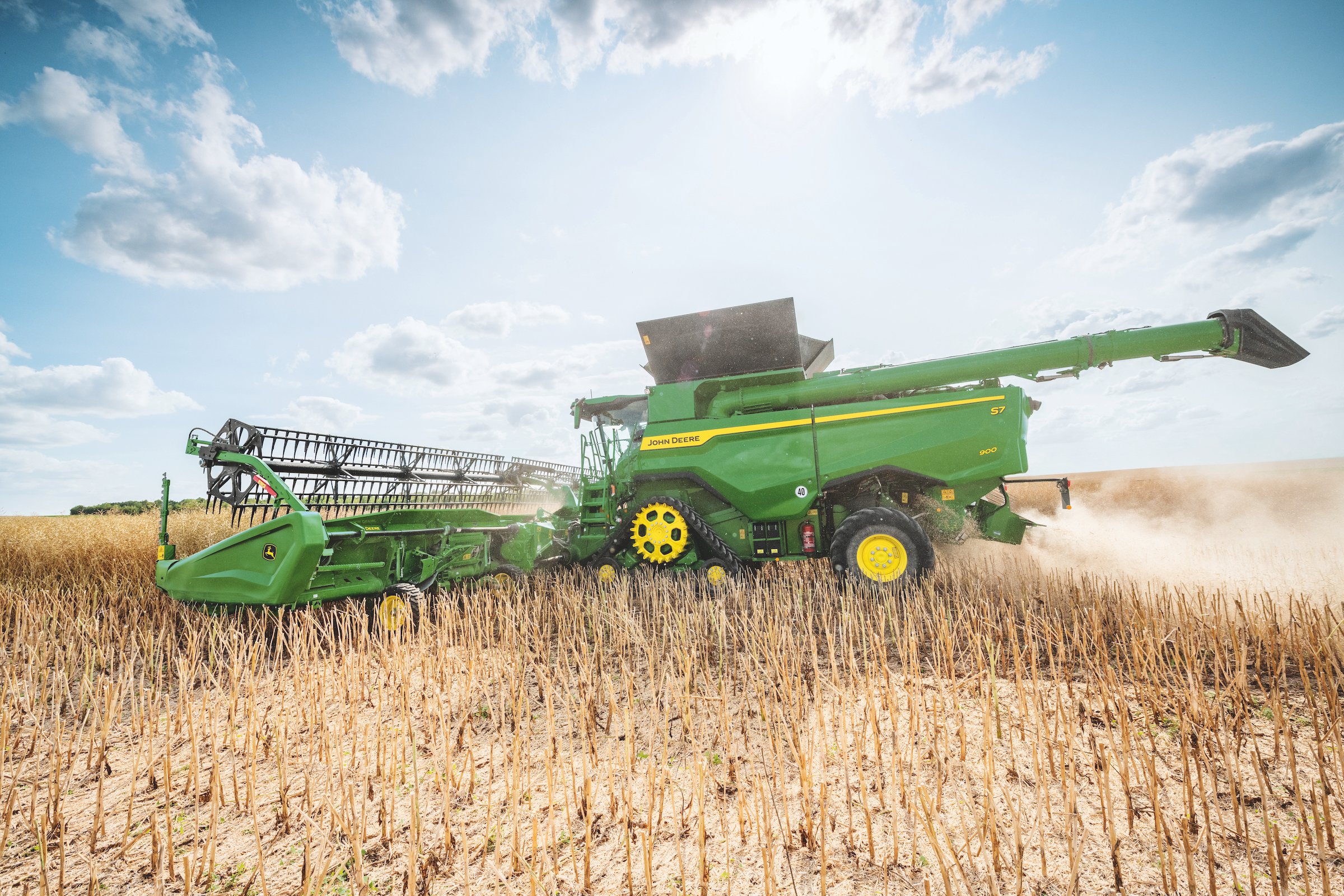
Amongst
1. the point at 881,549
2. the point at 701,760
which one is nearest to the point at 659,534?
the point at 881,549

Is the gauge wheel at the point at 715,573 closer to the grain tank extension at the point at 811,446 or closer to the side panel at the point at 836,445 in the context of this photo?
the grain tank extension at the point at 811,446

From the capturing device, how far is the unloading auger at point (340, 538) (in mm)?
4184

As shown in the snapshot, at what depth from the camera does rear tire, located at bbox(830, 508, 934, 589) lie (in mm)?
4965

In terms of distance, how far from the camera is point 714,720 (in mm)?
2729

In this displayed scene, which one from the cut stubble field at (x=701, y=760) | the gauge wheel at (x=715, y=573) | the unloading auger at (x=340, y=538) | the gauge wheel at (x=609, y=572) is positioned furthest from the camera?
the gauge wheel at (x=609, y=572)

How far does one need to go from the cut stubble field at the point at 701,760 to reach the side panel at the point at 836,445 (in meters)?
1.24

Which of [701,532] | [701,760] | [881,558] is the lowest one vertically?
[701,760]

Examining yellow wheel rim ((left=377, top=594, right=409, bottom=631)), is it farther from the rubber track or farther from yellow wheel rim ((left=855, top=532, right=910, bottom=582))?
yellow wheel rim ((left=855, top=532, right=910, bottom=582))

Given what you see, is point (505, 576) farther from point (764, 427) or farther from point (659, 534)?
point (764, 427)

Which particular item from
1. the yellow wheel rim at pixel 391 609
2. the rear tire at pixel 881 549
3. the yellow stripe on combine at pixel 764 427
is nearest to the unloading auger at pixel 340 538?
the yellow wheel rim at pixel 391 609

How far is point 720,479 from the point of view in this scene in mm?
5914

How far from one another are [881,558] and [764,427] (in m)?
1.69

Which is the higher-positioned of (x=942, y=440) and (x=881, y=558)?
(x=942, y=440)

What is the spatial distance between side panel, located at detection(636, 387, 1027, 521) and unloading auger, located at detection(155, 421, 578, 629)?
1753mm
